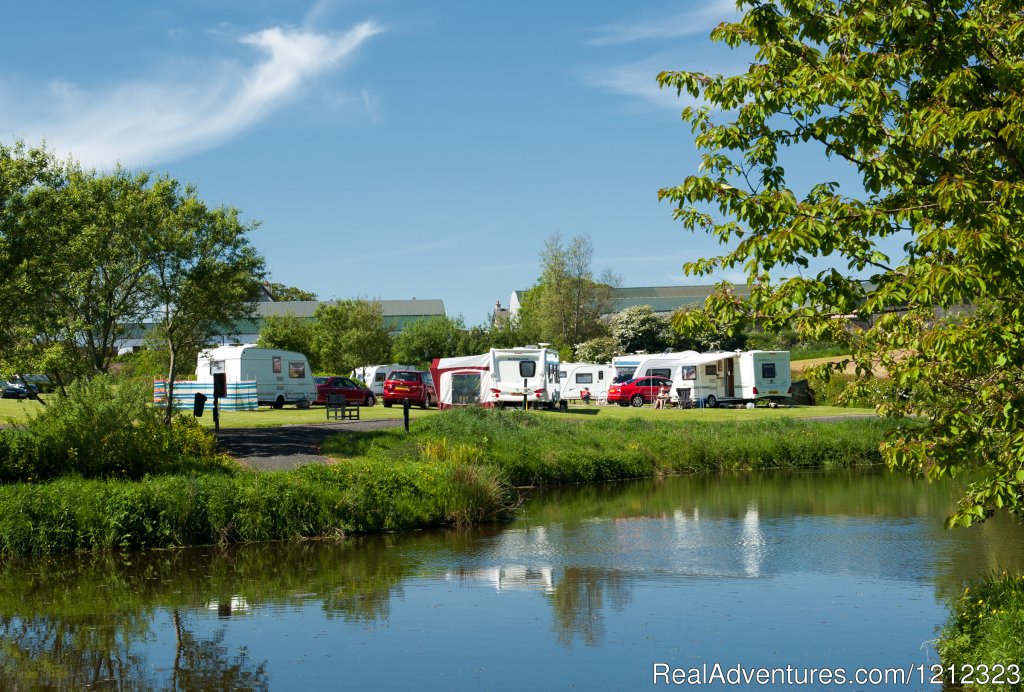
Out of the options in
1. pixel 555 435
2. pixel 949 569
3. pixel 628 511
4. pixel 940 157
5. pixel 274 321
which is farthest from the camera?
pixel 274 321

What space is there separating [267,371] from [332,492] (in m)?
26.1

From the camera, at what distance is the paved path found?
2097 centimetres

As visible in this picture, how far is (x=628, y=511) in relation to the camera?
20.8 metres

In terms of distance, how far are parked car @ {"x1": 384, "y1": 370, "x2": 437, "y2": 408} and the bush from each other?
22.5 m

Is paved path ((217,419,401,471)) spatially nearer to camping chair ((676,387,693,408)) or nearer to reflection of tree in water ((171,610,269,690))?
reflection of tree in water ((171,610,269,690))

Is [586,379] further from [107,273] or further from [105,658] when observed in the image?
[105,658]

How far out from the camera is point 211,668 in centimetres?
991

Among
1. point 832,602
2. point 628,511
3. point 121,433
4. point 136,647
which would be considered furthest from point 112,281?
point 832,602

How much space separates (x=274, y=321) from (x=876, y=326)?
62.9 meters

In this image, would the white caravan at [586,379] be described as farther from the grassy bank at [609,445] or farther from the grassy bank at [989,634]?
the grassy bank at [989,634]

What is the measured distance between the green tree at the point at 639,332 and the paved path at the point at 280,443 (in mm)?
38503

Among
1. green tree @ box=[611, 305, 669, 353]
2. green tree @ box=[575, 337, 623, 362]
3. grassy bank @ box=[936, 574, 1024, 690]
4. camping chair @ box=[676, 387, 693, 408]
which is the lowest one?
grassy bank @ box=[936, 574, 1024, 690]

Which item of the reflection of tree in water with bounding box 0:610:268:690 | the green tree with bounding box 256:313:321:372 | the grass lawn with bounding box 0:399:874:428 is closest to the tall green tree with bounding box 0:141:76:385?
the reflection of tree in water with bounding box 0:610:268:690

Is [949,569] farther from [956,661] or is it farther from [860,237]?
[860,237]
